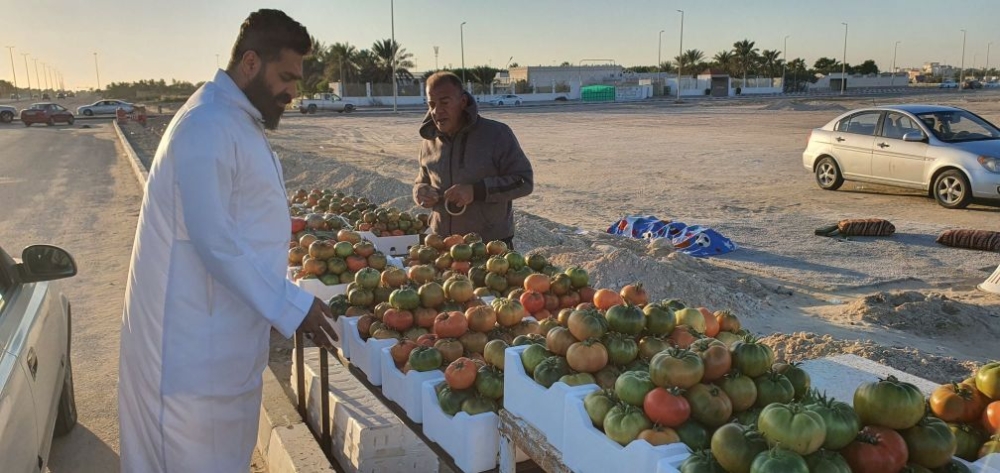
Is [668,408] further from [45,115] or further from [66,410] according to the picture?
[45,115]

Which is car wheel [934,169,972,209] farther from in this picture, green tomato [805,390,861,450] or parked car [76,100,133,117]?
parked car [76,100,133,117]

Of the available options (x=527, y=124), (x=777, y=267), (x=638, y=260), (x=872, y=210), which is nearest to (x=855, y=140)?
(x=872, y=210)

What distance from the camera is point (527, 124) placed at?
39.7 meters

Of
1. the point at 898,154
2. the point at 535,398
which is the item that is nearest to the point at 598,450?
the point at 535,398

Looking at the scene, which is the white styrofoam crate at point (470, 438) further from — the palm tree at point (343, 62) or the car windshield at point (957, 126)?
the palm tree at point (343, 62)

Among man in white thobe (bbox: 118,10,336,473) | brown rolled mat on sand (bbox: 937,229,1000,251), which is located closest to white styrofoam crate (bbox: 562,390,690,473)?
man in white thobe (bbox: 118,10,336,473)

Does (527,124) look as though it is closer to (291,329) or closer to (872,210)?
(872,210)

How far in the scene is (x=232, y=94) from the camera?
2.61m

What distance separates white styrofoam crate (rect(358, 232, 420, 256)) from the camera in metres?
5.96

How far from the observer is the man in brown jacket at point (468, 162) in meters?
4.61

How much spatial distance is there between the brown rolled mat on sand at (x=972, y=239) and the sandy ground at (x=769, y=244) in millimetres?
223

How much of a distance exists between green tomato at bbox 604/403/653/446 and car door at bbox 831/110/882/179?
13743 mm

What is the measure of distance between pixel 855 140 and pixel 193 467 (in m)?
14.2

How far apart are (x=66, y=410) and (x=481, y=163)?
302 cm
